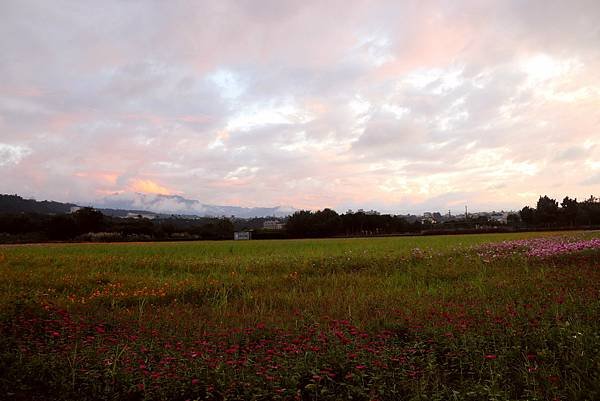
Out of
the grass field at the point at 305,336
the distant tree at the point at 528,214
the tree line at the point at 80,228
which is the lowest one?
the grass field at the point at 305,336

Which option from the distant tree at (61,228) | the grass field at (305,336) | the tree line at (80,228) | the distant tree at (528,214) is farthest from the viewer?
the distant tree at (528,214)

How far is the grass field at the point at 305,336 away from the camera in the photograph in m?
4.38

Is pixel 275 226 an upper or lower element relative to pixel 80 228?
upper

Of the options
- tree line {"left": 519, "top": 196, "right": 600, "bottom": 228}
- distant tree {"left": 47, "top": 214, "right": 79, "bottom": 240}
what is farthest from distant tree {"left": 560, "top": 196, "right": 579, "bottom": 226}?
distant tree {"left": 47, "top": 214, "right": 79, "bottom": 240}

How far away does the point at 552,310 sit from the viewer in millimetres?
7059

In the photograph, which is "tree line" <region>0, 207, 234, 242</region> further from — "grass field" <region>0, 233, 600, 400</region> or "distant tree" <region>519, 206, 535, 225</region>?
"distant tree" <region>519, 206, 535, 225</region>

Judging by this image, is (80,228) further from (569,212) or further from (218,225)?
(569,212)

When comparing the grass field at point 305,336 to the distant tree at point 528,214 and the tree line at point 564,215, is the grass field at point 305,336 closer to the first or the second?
the tree line at point 564,215

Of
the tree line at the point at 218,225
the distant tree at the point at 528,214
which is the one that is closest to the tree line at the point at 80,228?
the tree line at the point at 218,225

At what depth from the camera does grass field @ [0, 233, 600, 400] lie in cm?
438

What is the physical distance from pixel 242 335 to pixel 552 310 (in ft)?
17.7

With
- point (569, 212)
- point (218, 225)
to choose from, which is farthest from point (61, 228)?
point (569, 212)

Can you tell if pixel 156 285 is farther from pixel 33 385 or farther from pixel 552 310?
pixel 552 310

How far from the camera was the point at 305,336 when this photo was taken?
20.2 ft
